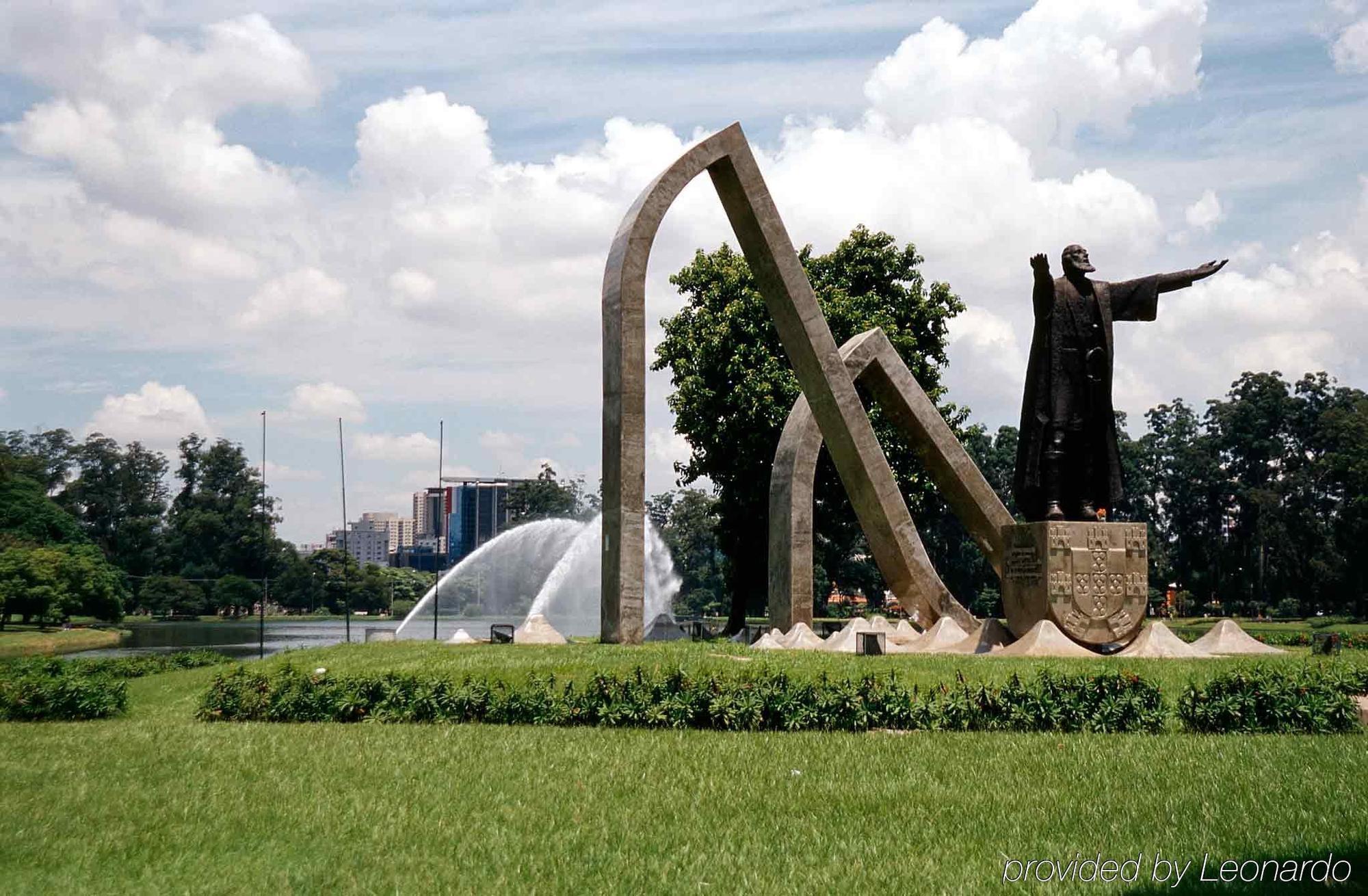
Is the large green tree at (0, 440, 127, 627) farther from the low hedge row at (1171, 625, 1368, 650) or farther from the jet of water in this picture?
the low hedge row at (1171, 625, 1368, 650)

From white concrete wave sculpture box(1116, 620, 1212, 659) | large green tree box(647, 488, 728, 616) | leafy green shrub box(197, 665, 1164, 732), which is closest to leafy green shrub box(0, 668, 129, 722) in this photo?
leafy green shrub box(197, 665, 1164, 732)

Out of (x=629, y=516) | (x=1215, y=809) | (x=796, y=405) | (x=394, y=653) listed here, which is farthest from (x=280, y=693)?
(x=796, y=405)

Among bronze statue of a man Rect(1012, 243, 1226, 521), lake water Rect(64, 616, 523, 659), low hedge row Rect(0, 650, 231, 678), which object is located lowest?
lake water Rect(64, 616, 523, 659)

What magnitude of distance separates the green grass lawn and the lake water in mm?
23846

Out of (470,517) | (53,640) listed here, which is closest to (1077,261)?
(53,640)

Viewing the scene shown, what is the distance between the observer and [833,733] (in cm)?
1048

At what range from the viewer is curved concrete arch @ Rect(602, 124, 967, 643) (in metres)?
17.8

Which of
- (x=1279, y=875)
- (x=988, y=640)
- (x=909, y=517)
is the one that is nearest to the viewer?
(x=1279, y=875)

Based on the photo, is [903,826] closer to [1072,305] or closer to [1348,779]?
[1348,779]

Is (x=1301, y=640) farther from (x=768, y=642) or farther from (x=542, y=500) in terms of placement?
(x=542, y=500)

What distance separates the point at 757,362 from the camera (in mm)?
30500

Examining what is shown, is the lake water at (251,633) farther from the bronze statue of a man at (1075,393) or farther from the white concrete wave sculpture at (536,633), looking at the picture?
the bronze statue of a man at (1075,393)

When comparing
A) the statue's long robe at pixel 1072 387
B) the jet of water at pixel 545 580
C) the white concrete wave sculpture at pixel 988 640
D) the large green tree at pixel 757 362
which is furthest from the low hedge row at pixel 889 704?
the large green tree at pixel 757 362

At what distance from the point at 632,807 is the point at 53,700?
7868 millimetres
